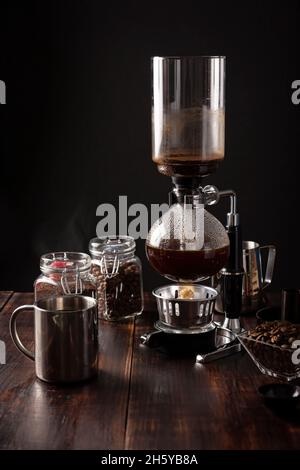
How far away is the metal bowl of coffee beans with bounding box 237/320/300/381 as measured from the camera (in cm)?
161

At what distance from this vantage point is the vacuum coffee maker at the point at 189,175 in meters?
1.74

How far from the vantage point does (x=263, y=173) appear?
125 inches

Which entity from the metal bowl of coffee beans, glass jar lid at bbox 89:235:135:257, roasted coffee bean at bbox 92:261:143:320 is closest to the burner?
the metal bowl of coffee beans

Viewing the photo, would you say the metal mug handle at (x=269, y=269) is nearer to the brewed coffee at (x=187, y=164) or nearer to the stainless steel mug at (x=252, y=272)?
the stainless steel mug at (x=252, y=272)

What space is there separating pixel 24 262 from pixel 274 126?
1149mm

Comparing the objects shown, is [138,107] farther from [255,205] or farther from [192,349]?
[192,349]

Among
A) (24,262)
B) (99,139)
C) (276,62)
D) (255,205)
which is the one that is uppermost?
(276,62)

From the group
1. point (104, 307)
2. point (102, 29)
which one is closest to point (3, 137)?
point (102, 29)

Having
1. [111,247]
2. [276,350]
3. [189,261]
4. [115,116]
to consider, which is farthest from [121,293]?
[115,116]

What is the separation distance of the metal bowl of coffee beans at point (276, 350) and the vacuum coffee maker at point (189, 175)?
182mm

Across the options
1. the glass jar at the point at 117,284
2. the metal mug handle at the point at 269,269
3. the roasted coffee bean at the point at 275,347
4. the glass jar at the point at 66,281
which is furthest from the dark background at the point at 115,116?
the roasted coffee bean at the point at 275,347

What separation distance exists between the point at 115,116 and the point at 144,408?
1.82 meters

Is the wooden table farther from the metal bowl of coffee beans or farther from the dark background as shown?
the dark background

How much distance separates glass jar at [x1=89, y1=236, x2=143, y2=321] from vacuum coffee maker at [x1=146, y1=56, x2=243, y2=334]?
172 millimetres
